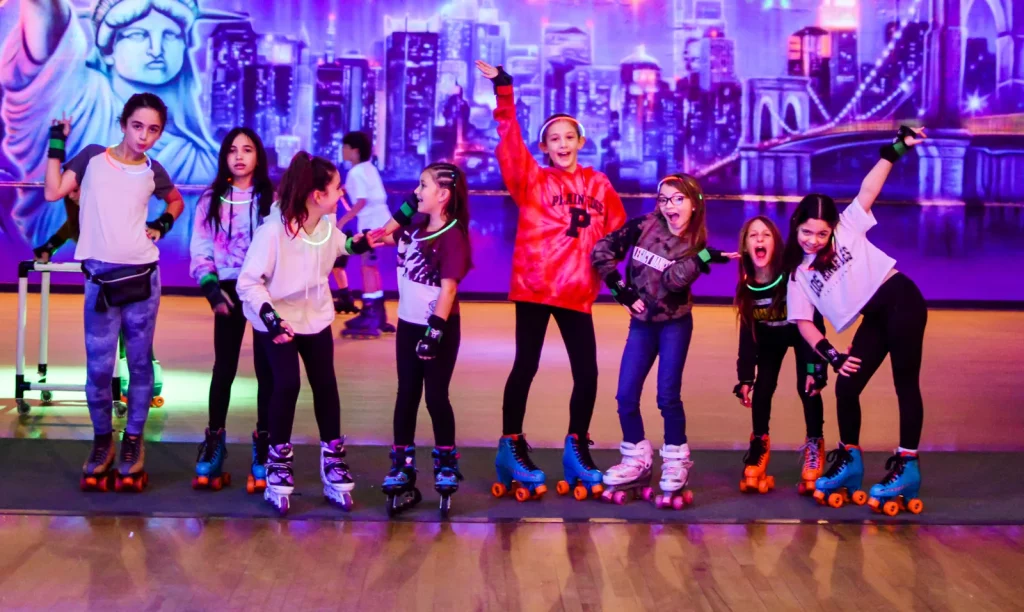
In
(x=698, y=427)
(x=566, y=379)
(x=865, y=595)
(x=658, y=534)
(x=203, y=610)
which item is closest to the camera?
(x=203, y=610)

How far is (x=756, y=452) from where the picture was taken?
4.45m

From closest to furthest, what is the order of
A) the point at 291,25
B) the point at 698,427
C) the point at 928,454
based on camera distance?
the point at 928,454 → the point at 698,427 → the point at 291,25

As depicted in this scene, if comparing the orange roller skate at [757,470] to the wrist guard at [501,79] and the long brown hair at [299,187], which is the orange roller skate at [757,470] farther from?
the long brown hair at [299,187]

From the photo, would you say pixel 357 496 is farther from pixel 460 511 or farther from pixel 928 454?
pixel 928 454

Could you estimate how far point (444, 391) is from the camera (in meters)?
4.08

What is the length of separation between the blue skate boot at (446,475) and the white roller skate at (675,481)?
0.71 m

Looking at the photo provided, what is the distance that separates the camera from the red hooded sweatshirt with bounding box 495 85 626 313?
4227mm

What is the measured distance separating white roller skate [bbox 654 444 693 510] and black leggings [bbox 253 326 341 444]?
116 cm

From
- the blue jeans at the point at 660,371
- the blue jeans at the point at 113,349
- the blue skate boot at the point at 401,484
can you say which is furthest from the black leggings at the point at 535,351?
the blue jeans at the point at 113,349

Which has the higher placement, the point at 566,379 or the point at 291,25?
the point at 291,25

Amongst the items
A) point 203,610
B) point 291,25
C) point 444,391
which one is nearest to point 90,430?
point 444,391

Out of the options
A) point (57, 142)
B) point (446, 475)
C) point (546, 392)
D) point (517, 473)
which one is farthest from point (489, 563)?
point (546, 392)

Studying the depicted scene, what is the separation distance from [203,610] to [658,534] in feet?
4.90

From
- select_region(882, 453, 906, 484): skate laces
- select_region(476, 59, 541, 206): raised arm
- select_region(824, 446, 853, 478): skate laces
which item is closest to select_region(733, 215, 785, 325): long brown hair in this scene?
select_region(824, 446, 853, 478): skate laces
